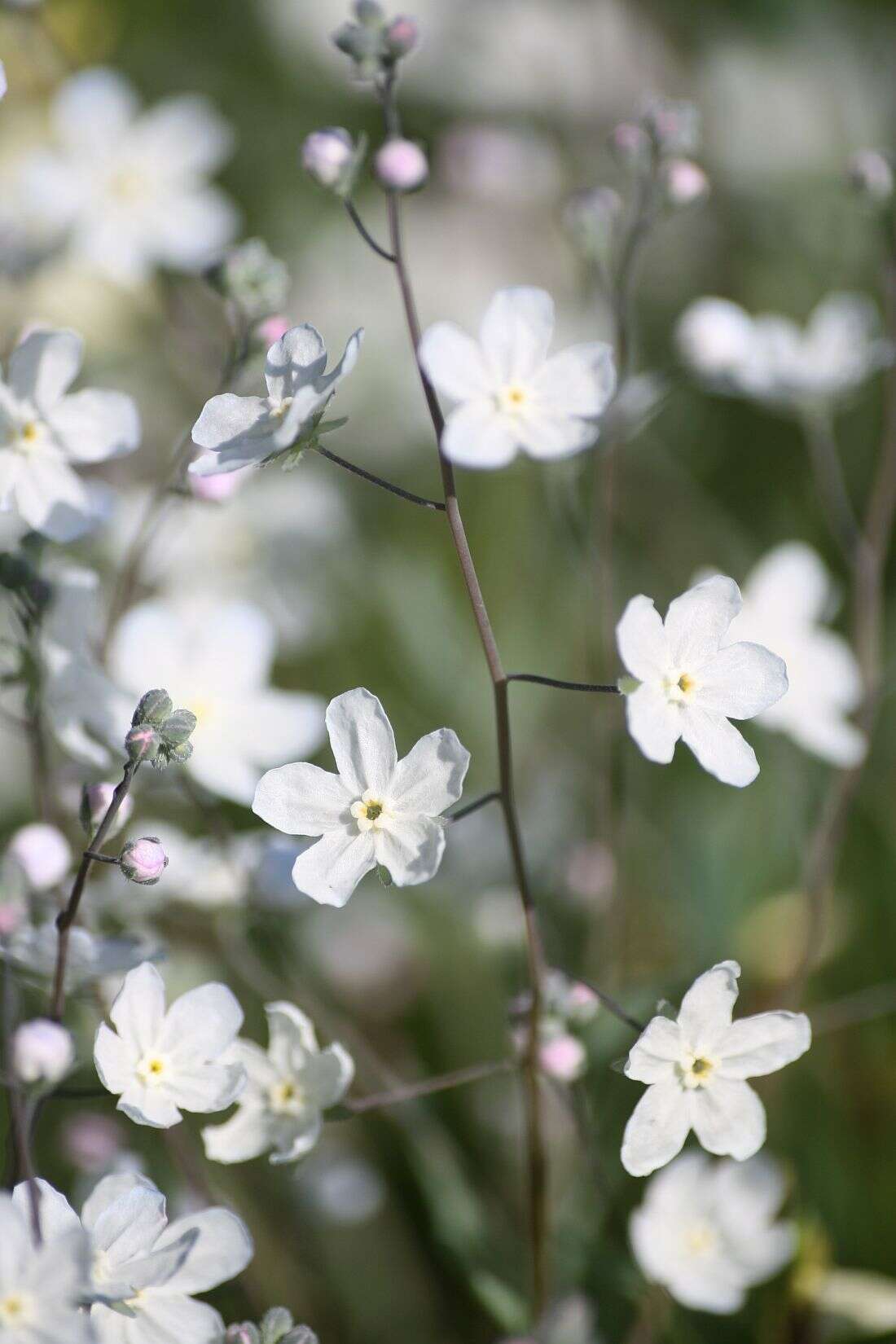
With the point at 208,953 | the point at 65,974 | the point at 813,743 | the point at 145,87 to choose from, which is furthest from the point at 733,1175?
the point at 145,87

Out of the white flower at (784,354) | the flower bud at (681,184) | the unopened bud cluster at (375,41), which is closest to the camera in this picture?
the unopened bud cluster at (375,41)

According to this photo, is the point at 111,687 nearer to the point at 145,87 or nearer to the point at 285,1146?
the point at 285,1146

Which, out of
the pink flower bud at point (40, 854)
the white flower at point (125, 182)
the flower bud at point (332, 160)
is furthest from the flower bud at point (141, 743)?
the white flower at point (125, 182)

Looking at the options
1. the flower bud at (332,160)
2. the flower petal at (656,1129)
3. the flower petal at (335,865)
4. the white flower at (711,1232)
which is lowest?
the white flower at (711,1232)

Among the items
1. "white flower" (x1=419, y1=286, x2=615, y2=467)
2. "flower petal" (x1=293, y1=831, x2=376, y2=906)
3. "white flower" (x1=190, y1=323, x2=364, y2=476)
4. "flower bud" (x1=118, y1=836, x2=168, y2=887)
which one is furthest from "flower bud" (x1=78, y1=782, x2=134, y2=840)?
"white flower" (x1=419, y1=286, x2=615, y2=467)

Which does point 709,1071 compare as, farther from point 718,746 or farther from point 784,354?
point 784,354

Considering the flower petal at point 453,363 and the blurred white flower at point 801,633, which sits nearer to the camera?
the flower petal at point 453,363

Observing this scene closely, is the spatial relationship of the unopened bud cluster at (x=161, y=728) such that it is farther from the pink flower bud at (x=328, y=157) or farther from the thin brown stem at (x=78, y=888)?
the pink flower bud at (x=328, y=157)
